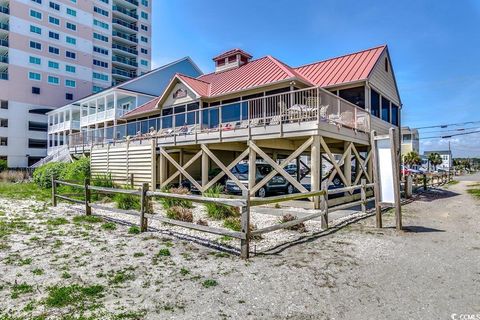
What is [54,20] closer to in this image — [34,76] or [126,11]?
[34,76]

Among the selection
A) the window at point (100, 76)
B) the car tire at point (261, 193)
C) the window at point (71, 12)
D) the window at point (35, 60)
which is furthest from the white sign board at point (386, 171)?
the window at point (71, 12)

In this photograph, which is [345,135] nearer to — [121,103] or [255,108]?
[255,108]

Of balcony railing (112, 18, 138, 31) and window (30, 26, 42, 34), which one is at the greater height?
balcony railing (112, 18, 138, 31)

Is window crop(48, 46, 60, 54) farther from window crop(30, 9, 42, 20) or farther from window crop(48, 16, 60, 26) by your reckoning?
window crop(30, 9, 42, 20)

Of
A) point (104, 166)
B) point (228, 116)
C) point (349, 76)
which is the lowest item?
point (104, 166)

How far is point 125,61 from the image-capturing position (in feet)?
189

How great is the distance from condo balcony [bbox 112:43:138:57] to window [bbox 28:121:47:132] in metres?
18.5

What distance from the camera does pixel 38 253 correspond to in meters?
5.83

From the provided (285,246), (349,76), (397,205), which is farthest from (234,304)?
A: (349,76)

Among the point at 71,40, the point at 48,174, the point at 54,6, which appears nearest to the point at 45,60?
the point at 71,40

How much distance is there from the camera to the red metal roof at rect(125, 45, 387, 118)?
16328mm

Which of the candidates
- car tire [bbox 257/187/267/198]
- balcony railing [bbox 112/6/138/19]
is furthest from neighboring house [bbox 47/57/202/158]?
balcony railing [bbox 112/6/138/19]

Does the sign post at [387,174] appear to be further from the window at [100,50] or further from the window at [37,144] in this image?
the window at [100,50]

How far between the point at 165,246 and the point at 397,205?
5898 millimetres
